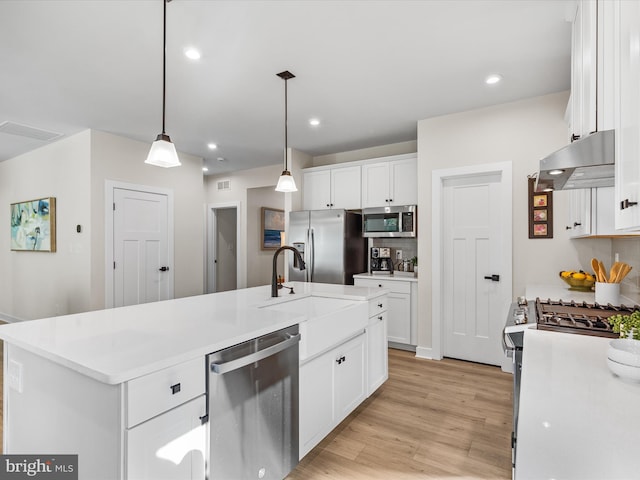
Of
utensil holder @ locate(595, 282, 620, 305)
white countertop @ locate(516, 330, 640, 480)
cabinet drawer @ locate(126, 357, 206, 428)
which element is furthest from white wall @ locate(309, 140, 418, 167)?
cabinet drawer @ locate(126, 357, 206, 428)

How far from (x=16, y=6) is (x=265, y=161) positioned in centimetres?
388

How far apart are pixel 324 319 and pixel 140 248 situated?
11.8ft

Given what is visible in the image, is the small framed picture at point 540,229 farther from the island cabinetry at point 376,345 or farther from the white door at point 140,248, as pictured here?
the white door at point 140,248

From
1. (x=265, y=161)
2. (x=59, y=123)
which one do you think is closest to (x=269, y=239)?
(x=265, y=161)

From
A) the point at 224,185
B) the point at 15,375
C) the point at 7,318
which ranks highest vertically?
the point at 224,185

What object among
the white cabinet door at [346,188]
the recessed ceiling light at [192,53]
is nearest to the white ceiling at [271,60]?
the recessed ceiling light at [192,53]

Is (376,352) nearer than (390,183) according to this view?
Yes

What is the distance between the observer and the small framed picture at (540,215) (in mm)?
3148

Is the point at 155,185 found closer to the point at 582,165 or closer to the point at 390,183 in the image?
the point at 390,183

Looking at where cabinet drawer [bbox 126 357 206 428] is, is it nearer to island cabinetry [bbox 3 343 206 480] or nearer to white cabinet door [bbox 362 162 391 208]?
island cabinetry [bbox 3 343 206 480]

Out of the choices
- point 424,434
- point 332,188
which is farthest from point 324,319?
point 332,188

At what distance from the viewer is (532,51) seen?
8.09ft

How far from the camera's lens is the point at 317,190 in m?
4.89

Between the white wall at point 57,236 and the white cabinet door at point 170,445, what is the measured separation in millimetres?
3625
